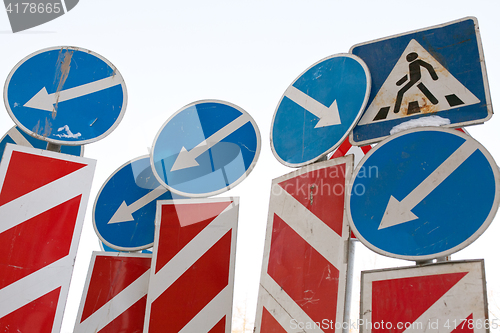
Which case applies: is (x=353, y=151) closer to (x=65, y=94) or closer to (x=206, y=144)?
(x=206, y=144)

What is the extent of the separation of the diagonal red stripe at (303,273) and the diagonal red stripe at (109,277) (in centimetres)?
120

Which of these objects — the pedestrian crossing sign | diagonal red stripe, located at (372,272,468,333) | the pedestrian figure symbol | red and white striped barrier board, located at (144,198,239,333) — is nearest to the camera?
diagonal red stripe, located at (372,272,468,333)

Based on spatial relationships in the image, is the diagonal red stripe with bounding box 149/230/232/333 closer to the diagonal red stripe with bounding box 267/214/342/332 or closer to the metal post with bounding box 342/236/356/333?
the diagonal red stripe with bounding box 267/214/342/332

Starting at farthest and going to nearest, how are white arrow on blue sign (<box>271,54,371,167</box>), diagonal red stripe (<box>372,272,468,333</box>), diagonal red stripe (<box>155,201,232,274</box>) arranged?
1. diagonal red stripe (<box>155,201,232,274</box>)
2. white arrow on blue sign (<box>271,54,371,167</box>)
3. diagonal red stripe (<box>372,272,468,333</box>)

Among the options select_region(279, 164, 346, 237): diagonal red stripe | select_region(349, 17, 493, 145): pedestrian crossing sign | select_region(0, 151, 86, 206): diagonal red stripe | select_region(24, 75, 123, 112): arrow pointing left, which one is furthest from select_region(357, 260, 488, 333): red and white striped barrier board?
select_region(24, 75, 123, 112): arrow pointing left

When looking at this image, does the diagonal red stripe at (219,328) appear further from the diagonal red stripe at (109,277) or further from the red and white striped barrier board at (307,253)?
the diagonal red stripe at (109,277)

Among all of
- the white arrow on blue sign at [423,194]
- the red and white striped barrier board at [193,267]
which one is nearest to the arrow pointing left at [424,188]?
the white arrow on blue sign at [423,194]

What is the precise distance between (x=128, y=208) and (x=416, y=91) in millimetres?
2145

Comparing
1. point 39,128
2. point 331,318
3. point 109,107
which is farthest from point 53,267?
point 331,318

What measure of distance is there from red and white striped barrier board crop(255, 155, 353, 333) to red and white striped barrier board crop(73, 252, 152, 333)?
3.71 feet

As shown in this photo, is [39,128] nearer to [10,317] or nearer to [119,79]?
[119,79]

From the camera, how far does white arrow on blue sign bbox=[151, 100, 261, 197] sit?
2635 millimetres

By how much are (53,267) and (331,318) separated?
1323 millimetres

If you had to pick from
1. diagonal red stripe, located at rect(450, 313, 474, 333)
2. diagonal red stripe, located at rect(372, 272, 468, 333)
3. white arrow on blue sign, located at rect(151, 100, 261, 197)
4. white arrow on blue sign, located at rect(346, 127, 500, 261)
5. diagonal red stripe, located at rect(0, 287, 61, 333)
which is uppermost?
white arrow on blue sign, located at rect(151, 100, 261, 197)
